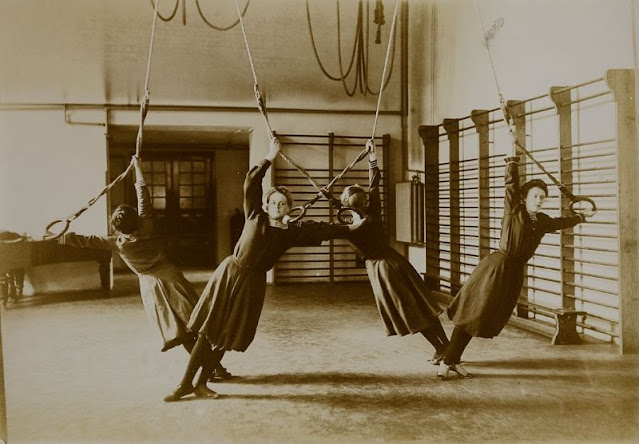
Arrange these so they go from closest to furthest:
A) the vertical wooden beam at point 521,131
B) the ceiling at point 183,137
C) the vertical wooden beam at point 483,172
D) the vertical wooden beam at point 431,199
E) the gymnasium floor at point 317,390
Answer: the gymnasium floor at point 317,390, the vertical wooden beam at point 521,131, the vertical wooden beam at point 483,172, the vertical wooden beam at point 431,199, the ceiling at point 183,137

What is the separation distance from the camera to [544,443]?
2582 mm

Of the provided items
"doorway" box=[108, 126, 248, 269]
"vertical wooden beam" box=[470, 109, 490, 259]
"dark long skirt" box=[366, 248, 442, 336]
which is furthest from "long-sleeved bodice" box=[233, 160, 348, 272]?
"doorway" box=[108, 126, 248, 269]

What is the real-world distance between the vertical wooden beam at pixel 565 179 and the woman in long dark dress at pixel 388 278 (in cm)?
153

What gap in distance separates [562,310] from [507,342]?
0.47m

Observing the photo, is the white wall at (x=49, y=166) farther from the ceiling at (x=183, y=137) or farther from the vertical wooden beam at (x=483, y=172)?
the vertical wooden beam at (x=483, y=172)

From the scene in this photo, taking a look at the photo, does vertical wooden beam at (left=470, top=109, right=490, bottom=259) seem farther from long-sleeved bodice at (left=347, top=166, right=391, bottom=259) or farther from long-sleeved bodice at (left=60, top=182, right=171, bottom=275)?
long-sleeved bodice at (left=60, top=182, right=171, bottom=275)

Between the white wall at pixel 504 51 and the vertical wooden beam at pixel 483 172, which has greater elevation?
the white wall at pixel 504 51

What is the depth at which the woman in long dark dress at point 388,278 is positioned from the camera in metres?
3.46

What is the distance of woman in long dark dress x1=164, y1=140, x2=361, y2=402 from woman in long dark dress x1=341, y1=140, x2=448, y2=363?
468 mm

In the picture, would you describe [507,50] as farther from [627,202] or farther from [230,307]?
[230,307]

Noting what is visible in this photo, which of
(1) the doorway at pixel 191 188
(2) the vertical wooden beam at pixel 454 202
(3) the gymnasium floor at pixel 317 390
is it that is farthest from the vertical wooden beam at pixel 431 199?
(1) the doorway at pixel 191 188

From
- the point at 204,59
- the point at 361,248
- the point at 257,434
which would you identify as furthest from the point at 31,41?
the point at 257,434

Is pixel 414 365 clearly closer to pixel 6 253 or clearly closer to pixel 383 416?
pixel 383 416

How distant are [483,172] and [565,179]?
1188 mm
